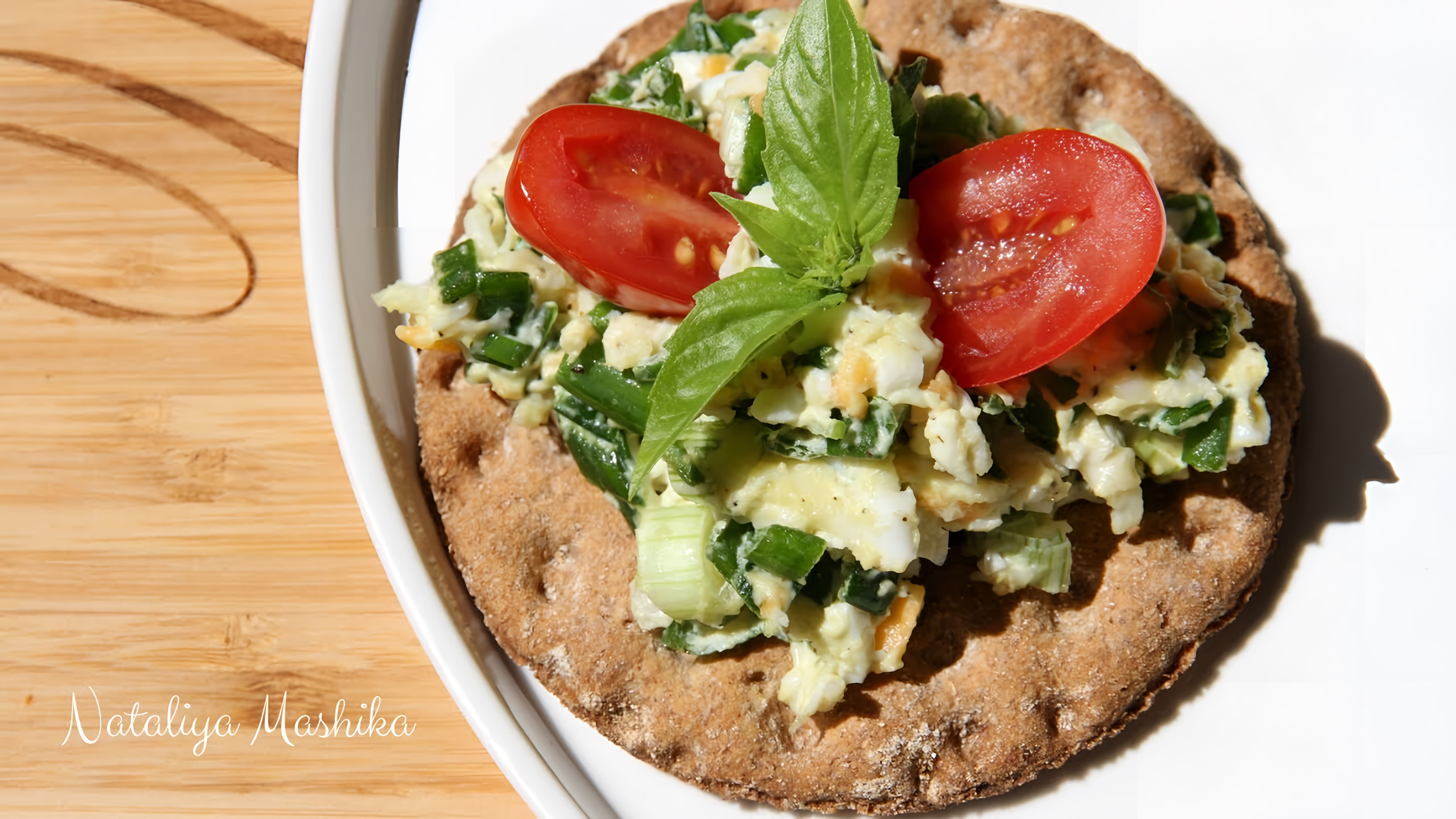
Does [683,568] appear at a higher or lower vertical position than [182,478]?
higher

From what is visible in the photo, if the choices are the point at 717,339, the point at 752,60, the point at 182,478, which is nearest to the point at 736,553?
the point at 717,339

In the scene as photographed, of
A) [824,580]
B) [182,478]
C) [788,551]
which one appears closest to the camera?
Result: [788,551]

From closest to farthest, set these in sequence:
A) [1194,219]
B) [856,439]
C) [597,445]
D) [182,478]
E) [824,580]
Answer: [856,439] → [824,580] → [597,445] → [1194,219] → [182,478]

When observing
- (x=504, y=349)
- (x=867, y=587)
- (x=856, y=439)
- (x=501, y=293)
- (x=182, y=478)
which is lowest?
(x=182, y=478)

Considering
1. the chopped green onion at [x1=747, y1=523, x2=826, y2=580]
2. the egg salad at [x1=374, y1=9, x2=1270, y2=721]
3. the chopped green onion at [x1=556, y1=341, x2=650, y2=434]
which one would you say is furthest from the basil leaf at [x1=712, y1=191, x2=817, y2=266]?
the chopped green onion at [x1=747, y1=523, x2=826, y2=580]

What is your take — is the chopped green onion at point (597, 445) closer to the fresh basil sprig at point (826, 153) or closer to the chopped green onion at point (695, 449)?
the chopped green onion at point (695, 449)

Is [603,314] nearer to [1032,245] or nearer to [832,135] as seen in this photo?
[832,135]

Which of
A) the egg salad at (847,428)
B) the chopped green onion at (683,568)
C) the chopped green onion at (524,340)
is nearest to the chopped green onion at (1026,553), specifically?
the egg salad at (847,428)
